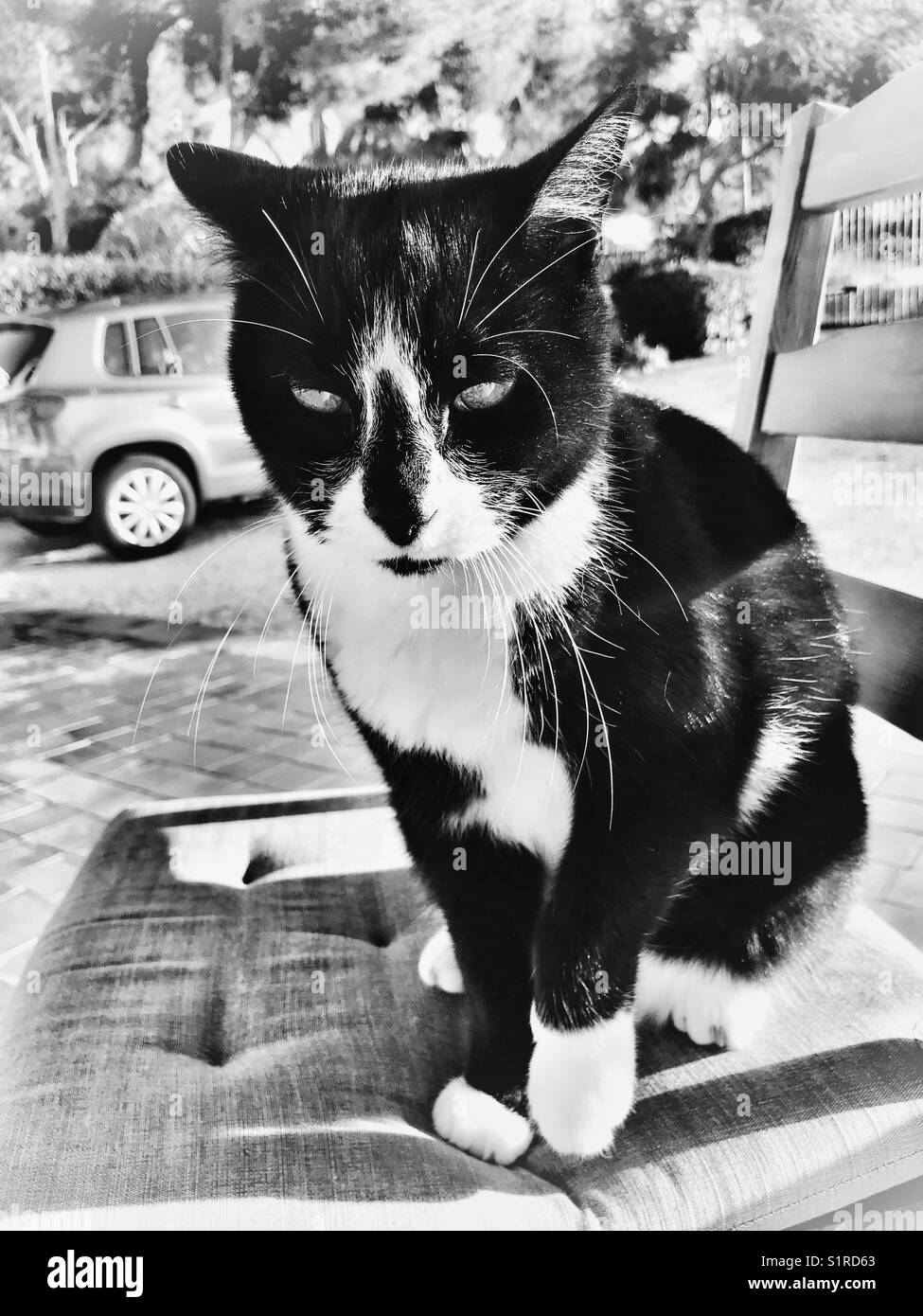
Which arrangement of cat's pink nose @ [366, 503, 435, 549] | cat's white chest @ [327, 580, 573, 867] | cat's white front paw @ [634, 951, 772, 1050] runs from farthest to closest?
1. cat's white front paw @ [634, 951, 772, 1050]
2. cat's white chest @ [327, 580, 573, 867]
3. cat's pink nose @ [366, 503, 435, 549]

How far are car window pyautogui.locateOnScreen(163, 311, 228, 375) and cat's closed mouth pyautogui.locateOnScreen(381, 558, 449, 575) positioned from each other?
0.96 feet

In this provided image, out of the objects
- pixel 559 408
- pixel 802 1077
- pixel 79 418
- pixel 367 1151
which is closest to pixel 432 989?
pixel 367 1151

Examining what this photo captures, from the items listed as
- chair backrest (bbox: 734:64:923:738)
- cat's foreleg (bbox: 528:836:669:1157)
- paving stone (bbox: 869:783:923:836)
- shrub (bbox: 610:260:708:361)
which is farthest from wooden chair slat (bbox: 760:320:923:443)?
cat's foreleg (bbox: 528:836:669:1157)

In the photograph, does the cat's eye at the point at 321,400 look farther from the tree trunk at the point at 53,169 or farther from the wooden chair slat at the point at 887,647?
the wooden chair slat at the point at 887,647

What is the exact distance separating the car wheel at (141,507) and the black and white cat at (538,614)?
158 millimetres

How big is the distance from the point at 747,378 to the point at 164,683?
78cm

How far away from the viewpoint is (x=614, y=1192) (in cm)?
94

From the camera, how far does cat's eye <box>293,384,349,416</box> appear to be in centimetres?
84

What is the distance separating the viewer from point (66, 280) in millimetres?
1035

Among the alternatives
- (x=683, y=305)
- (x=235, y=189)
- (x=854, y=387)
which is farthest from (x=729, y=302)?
(x=235, y=189)

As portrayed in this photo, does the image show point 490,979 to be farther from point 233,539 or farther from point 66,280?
point 66,280

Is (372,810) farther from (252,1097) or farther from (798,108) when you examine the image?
(798,108)

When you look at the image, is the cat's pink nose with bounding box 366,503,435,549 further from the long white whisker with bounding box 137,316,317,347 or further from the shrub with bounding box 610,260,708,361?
the shrub with bounding box 610,260,708,361

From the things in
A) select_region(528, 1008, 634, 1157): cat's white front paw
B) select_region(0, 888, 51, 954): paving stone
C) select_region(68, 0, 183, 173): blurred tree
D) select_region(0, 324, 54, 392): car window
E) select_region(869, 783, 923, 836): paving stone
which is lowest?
select_region(528, 1008, 634, 1157): cat's white front paw
